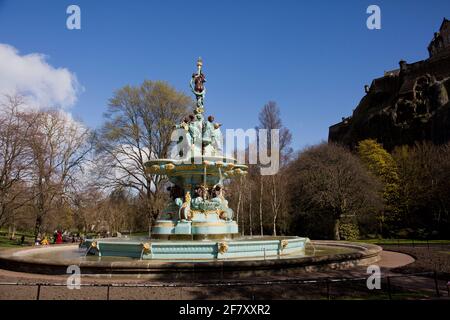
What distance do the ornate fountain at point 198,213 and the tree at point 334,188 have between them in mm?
19233

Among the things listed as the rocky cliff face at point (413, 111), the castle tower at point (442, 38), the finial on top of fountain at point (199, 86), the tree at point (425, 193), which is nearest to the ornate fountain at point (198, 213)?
the finial on top of fountain at point (199, 86)

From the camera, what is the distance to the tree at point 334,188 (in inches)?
1398

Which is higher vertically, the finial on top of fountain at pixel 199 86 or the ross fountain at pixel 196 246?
the finial on top of fountain at pixel 199 86

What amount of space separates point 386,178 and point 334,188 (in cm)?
1158

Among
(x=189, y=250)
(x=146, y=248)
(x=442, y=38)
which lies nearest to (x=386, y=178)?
(x=189, y=250)

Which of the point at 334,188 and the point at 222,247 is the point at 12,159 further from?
the point at 334,188

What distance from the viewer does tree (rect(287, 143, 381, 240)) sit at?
35.5m

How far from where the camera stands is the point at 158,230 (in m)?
16.9

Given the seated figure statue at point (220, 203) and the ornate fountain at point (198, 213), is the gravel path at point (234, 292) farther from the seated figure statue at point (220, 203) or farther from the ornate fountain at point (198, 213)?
the seated figure statue at point (220, 203)

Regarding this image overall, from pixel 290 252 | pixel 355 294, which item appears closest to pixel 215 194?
pixel 290 252

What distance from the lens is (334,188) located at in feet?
117

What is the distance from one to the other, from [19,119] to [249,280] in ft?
68.8

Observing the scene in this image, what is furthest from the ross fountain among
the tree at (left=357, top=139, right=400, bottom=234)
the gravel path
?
the tree at (left=357, top=139, right=400, bottom=234)
